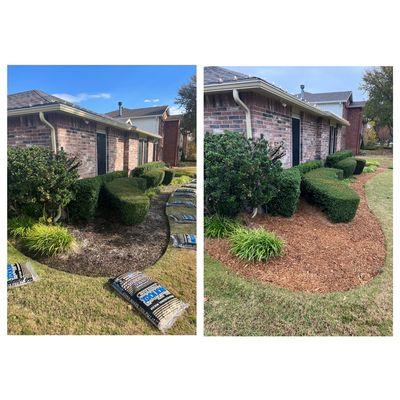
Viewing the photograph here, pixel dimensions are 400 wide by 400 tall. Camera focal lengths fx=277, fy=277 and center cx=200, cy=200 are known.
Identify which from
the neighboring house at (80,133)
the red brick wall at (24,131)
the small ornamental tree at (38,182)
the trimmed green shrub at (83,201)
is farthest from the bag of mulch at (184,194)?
the red brick wall at (24,131)

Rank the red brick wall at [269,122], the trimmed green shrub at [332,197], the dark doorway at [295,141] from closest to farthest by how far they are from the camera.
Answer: the red brick wall at [269,122], the trimmed green shrub at [332,197], the dark doorway at [295,141]

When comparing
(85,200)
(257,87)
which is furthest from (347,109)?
(85,200)

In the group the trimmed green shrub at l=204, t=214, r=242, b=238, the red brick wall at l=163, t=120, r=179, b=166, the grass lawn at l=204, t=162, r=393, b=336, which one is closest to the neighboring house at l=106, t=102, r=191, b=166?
the red brick wall at l=163, t=120, r=179, b=166

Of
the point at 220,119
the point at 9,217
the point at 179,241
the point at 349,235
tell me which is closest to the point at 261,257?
the point at 179,241

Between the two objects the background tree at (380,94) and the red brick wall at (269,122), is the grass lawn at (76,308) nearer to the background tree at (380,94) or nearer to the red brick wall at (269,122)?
the red brick wall at (269,122)

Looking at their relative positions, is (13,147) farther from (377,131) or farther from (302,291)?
(377,131)

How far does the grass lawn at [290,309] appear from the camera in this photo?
302 cm

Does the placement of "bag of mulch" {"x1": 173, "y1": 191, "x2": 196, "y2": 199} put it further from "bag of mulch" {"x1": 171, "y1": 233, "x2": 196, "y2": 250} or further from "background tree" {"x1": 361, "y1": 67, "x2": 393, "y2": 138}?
"background tree" {"x1": 361, "y1": 67, "x2": 393, "y2": 138}

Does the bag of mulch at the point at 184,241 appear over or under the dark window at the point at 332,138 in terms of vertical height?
under

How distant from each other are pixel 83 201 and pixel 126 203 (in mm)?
526

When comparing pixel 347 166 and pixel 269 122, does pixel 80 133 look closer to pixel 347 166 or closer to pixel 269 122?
pixel 269 122

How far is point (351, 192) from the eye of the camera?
4.02m

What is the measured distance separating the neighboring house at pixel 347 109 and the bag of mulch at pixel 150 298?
307cm

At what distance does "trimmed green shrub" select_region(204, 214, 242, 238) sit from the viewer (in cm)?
340
